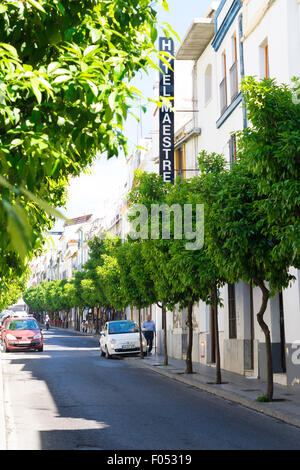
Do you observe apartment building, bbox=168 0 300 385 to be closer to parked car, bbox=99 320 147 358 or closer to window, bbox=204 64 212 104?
window, bbox=204 64 212 104

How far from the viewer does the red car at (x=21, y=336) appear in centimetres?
3300

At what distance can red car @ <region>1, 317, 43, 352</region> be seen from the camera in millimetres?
32997

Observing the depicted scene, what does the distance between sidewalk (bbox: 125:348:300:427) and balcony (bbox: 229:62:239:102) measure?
965 cm

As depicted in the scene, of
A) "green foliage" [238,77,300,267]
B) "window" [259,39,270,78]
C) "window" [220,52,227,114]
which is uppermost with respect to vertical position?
"window" [220,52,227,114]

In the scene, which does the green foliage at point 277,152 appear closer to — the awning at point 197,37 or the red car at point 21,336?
the awning at point 197,37

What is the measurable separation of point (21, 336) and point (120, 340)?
6.57m

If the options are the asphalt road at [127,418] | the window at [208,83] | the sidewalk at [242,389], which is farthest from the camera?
the window at [208,83]

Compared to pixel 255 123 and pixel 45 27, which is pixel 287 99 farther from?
pixel 45 27

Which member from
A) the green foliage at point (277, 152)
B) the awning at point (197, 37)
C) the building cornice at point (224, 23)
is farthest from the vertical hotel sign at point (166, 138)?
the green foliage at point (277, 152)

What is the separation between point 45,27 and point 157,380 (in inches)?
610

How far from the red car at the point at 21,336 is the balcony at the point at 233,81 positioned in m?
17.5

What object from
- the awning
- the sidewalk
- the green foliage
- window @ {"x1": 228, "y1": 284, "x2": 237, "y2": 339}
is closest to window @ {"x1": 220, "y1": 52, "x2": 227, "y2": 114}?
the awning

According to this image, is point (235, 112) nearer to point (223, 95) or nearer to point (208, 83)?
point (223, 95)

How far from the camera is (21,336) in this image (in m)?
33.1
